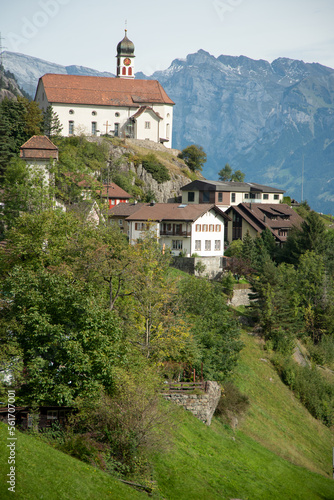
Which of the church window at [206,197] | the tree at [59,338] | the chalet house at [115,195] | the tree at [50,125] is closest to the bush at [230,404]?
the tree at [59,338]

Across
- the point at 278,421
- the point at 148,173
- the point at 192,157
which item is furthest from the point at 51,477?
the point at 192,157

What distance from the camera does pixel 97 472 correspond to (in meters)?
20.7

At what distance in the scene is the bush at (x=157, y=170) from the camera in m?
88.1

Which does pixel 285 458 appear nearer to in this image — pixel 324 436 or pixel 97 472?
pixel 324 436

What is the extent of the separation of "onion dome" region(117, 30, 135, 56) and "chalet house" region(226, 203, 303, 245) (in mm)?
42853

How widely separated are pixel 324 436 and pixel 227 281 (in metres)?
19.9

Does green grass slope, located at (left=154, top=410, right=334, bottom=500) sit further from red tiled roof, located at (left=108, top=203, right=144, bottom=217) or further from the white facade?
red tiled roof, located at (left=108, top=203, right=144, bottom=217)

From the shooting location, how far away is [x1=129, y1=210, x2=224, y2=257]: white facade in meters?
65.8

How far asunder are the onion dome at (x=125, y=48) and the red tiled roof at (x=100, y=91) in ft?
31.2

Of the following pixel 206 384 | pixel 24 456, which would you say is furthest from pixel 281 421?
pixel 24 456

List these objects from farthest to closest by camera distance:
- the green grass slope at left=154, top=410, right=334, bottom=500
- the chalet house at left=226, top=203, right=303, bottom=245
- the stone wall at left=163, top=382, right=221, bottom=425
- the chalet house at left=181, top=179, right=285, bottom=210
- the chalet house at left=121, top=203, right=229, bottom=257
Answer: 1. the chalet house at left=181, top=179, right=285, bottom=210
2. the chalet house at left=226, top=203, right=303, bottom=245
3. the chalet house at left=121, top=203, right=229, bottom=257
4. the stone wall at left=163, top=382, right=221, bottom=425
5. the green grass slope at left=154, top=410, right=334, bottom=500

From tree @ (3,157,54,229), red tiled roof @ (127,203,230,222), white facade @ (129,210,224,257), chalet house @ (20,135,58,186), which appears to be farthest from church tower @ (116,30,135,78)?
tree @ (3,157,54,229)

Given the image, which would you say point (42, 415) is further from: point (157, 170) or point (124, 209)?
point (157, 170)

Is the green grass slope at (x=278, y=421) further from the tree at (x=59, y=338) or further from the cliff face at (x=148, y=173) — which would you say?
the cliff face at (x=148, y=173)
